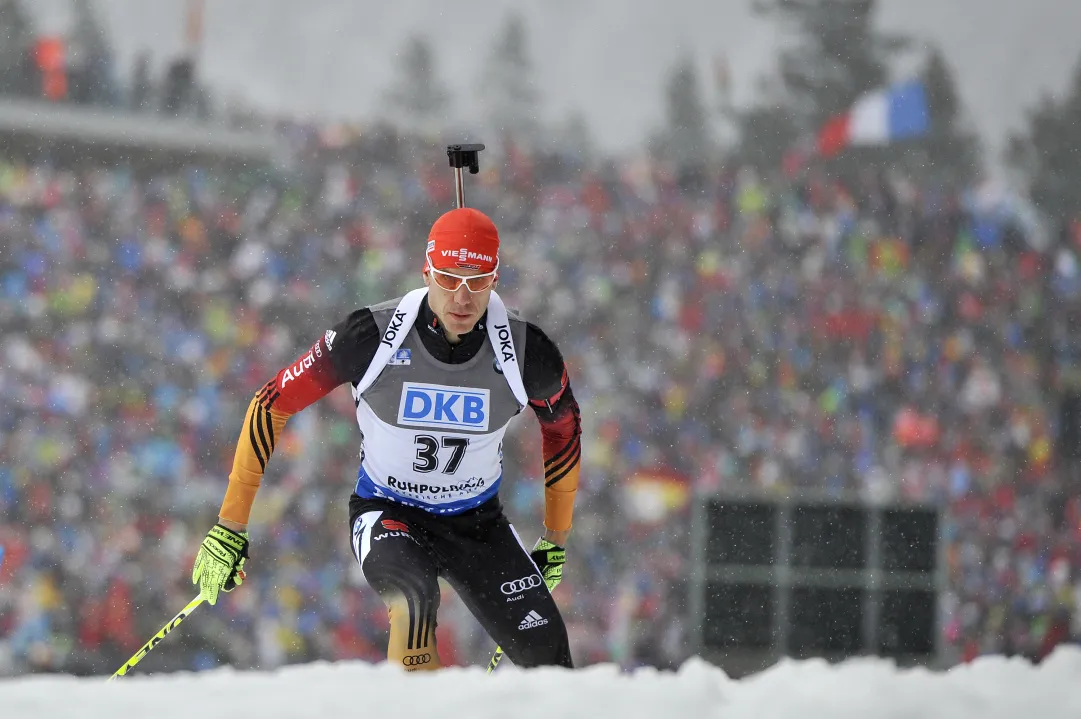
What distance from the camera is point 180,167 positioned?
12.3 meters

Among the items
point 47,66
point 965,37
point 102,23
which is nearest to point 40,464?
point 47,66

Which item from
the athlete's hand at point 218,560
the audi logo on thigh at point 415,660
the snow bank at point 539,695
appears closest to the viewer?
the snow bank at point 539,695

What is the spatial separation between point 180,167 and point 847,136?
756 cm

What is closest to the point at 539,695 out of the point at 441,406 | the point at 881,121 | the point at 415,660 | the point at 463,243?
the point at 415,660

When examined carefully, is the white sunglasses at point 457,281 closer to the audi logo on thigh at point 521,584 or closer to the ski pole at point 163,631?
the audi logo on thigh at point 521,584

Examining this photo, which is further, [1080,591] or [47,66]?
[47,66]

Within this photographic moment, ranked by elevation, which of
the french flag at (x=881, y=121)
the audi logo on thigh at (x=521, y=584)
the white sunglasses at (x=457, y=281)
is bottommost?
the audi logo on thigh at (x=521, y=584)

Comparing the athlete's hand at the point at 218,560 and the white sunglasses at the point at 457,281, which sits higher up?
the white sunglasses at the point at 457,281

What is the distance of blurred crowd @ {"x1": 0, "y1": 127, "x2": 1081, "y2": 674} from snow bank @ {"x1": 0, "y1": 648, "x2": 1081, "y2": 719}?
25.5ft

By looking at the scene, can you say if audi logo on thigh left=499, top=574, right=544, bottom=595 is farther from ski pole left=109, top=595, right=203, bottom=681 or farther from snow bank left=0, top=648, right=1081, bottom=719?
snow bank left=0, top=648, right=1081, bottom=719

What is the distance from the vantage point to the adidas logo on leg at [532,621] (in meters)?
4.33

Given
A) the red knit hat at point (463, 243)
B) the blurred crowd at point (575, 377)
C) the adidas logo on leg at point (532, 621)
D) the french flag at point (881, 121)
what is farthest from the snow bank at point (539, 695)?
the french flag at point (881, 121)

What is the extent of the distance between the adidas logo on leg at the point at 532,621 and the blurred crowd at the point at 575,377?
6285 millimetres

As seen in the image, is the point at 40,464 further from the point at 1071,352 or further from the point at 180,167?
the point at 1071,352
